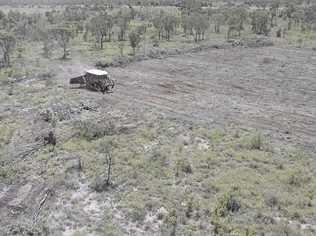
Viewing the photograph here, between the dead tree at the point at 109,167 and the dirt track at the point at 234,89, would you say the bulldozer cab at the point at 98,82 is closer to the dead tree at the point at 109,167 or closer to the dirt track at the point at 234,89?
the dirt track at the point at 234,89

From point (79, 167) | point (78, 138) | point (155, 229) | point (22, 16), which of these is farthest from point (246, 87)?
point (22, 16)

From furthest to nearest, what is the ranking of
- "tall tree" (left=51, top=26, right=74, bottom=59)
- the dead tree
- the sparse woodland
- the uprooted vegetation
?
1. "tall tree" (left=51, top=26, right=74, bottom=59)
2. the dead tree
3. the sparse woodland
4. the uprooted vegetation

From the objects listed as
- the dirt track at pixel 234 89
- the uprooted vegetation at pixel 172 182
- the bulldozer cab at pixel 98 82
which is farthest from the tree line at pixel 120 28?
the uprooted vegetation at pixel 172 182

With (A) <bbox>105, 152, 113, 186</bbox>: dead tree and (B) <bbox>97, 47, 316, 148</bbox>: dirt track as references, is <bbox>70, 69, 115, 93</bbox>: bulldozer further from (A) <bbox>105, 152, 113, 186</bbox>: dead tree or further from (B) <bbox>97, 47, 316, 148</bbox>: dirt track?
(A) <bbox>105, 152, 113, 186</bbox>: dead tree

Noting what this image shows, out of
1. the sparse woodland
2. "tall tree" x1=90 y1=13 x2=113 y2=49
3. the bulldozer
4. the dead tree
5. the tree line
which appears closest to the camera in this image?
the sparse woodland

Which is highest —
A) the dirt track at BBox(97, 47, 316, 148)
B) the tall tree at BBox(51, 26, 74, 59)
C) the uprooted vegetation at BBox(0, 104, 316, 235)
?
the tall tree at BBox(51, 26, 74, 59)

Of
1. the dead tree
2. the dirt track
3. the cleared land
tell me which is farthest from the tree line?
the dead tree

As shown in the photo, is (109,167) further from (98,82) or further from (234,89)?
(234,89)

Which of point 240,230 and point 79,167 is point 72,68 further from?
point 240,230

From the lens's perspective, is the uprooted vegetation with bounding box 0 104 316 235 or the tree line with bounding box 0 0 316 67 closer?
the uprooted vegetation with bounding box 0 104 316 235
